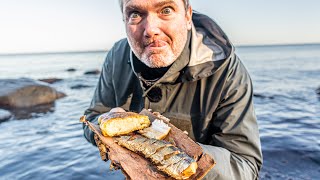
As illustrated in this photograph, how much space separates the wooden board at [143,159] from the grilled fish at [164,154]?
5cm

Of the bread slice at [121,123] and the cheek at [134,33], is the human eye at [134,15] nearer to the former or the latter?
the cheek at [134,33]

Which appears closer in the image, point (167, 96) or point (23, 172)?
point (167, 96)

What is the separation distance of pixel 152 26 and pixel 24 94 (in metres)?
15.9

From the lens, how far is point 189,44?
3.74 m

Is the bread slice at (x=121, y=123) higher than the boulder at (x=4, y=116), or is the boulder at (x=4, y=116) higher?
the bread slice at (x=121, y=123)

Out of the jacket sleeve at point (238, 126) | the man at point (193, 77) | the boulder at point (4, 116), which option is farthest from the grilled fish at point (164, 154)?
the boulder at point (4, 116)

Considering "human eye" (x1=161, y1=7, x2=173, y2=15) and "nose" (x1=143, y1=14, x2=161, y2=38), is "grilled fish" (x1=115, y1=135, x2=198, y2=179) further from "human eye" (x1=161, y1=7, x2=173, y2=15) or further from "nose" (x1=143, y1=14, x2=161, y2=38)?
"human eye" (x1=161, y1=7, x2=173, y2=15)

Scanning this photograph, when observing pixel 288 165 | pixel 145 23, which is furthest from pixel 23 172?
pixel 288 165

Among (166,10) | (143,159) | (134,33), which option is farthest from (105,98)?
(143,159)

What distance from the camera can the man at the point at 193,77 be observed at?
11.0ft

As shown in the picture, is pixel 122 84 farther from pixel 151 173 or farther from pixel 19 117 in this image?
pixel 19 117

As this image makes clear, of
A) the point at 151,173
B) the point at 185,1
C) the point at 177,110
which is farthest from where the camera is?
the point at 177,110

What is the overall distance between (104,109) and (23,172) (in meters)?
4.73

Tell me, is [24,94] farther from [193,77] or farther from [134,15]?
[193,77]
